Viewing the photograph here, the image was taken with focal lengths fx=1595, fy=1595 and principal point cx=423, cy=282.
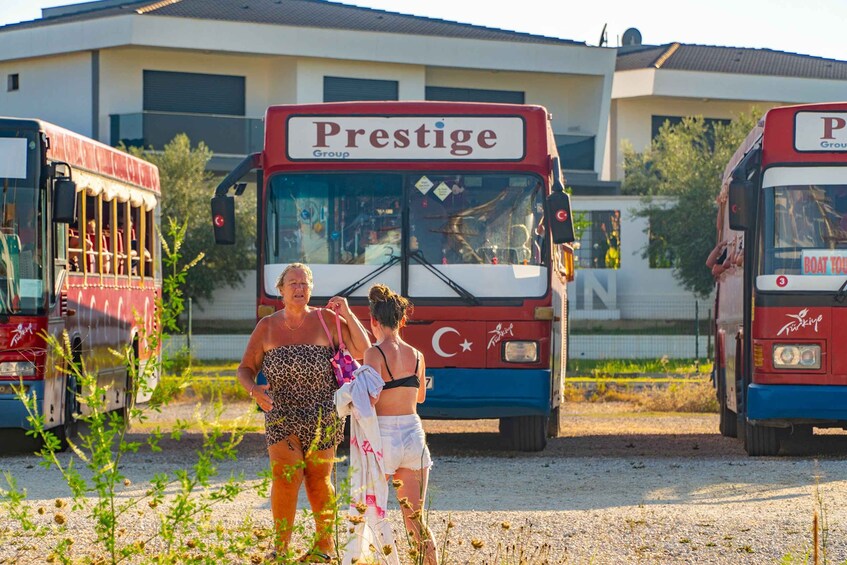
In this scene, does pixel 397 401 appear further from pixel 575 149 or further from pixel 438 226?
pixel 575 149

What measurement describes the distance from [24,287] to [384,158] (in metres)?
3.57

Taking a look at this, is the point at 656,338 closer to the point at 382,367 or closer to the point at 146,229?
the point at 146,229

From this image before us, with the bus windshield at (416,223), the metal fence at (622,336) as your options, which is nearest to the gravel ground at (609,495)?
the bus windshield at (416,223)

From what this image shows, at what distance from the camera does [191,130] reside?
4616cm

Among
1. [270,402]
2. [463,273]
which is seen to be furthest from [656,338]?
[270,402]

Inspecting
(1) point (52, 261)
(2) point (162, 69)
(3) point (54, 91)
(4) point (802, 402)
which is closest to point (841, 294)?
(4) point (802, 402)

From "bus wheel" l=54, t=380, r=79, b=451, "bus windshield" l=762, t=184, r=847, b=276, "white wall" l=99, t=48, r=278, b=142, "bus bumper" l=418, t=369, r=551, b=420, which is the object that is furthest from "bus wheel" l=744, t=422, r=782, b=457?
"white wall" l=99, t=48, r=278, b=142

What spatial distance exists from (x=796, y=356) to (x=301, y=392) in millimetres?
6797

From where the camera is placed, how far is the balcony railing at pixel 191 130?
45250 mm

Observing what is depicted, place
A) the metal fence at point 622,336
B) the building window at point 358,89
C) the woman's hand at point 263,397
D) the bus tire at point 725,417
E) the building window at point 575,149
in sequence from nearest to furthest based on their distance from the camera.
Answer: the woman's hand at point 263,397 → the bus tire at point 725,417 → the metal fence at point 622,336 → the building window at point 358,89 → the building window at point 575,149

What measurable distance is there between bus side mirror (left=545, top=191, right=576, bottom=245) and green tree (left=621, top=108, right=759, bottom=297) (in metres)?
31.5

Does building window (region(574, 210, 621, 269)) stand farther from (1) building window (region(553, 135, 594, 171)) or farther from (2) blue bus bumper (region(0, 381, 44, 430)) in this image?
(2) blue bus bumper (region(0, 381, 44, 430))

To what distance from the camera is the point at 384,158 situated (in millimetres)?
15078

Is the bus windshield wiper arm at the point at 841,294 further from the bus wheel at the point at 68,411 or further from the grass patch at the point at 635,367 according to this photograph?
the grass patch at the point at 635,367
